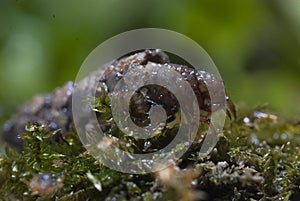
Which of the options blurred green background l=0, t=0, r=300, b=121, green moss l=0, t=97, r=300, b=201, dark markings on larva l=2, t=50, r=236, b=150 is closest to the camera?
green moss l=0, t=97, r=300, b=201

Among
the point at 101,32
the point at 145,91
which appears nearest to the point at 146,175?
the point at 145,91

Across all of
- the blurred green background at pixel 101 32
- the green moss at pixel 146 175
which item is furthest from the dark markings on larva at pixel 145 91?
the blurred green background at pixel 101 32

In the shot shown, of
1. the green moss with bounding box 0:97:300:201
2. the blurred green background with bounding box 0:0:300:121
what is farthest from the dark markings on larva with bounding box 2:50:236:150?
the blurred green background with bounding box 0:0:300:121

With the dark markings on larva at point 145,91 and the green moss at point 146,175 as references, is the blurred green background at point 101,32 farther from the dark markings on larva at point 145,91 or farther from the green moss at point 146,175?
the green moss at point 146,175

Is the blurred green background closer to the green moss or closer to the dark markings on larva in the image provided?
the dark markings on larva

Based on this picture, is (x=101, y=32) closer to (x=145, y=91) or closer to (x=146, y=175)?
(x=145, y=91)

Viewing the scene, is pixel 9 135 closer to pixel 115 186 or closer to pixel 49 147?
pixel 49 147
